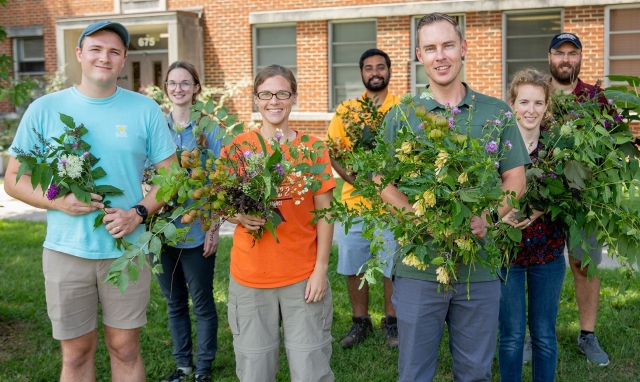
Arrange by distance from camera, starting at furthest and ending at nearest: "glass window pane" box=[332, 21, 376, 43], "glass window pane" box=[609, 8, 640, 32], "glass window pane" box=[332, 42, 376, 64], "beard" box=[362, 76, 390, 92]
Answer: "glass window pane" box=[332, 42, 376, 64] → "glass window pane" box=[332, 21, 376, 43] → "glass window pane" box=[609, 8, 640, 32] → "beard" box=[362, 76, 390, 92]

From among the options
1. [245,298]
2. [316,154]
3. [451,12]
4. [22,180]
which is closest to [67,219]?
[22,180]

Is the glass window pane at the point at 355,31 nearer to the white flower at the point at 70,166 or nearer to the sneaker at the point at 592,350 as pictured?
the sneaker at the point at 592,350

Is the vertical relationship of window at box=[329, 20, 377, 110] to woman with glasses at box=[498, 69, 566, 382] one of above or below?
above

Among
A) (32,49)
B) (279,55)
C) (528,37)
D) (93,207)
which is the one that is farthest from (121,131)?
(32,49)

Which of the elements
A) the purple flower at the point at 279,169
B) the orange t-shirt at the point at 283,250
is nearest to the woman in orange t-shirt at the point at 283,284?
the orange t-shirt at the point at 283,250

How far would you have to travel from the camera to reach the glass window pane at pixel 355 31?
15.1 meters

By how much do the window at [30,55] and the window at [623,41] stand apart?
1366 centimetres

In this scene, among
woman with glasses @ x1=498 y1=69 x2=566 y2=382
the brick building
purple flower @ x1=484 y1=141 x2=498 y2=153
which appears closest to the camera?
purple flower @ x1=484 y1=141 x2=498 y2=153

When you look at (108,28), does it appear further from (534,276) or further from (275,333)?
(534,276)

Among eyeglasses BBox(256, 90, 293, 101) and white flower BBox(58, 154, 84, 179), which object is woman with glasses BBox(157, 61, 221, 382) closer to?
eyeglasses BBox(256, 90, 293, 101)

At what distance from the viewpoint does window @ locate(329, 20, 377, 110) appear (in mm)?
15211

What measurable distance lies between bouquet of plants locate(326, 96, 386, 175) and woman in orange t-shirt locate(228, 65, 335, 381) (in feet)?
4.22

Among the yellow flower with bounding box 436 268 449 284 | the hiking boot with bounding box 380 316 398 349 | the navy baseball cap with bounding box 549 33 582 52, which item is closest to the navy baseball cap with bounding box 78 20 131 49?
the yellow flower with bounding box 436 268 449 284

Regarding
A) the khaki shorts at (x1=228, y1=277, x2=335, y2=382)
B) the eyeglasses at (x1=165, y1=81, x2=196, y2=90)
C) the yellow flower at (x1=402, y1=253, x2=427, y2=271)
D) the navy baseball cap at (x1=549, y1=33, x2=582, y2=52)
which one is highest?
the navy baseball cap at (x1=549, y1=33, x2=582, y2=52)
